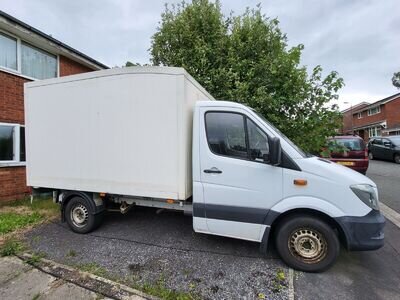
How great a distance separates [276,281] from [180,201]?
5.59 feet

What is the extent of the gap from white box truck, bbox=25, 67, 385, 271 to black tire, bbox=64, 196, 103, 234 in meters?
0.12

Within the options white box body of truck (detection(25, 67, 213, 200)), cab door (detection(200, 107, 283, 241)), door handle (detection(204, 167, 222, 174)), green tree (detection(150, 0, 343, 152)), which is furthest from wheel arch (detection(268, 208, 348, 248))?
green tree (detection(150, 0, 343, 152))

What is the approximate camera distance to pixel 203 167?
360 centimetres

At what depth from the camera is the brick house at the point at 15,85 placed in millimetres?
6973

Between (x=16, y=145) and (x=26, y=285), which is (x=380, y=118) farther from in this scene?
(x=26, y=285)

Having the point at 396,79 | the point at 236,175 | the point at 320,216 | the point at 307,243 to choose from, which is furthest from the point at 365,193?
the point at 396,79

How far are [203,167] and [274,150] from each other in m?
1.05

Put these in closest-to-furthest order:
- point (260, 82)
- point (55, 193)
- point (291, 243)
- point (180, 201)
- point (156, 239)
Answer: point (291, 243) → point (180, 201) → point (156, 239) → point (55, 193) → point (260, 82)

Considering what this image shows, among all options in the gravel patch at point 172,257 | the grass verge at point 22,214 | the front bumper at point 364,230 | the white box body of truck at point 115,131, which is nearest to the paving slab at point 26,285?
the gravel patch at point 172,257

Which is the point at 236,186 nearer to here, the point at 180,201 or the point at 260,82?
the point at 180,201

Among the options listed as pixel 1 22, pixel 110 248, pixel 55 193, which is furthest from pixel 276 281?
pixel 1 22

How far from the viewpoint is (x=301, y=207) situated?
3256 millimetres

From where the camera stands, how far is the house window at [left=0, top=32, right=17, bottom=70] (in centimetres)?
706

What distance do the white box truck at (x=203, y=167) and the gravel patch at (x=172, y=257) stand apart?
418 mm
